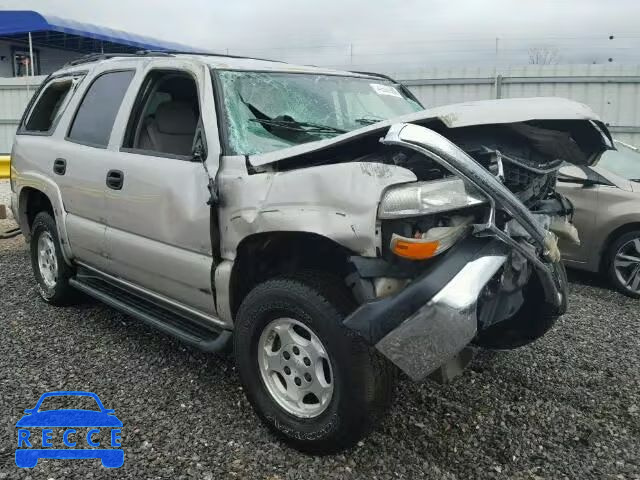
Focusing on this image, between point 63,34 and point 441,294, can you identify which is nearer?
point 441,294

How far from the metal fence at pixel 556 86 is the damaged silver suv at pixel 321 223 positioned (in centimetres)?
777

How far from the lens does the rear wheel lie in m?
5.41

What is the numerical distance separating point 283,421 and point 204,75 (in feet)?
6.26

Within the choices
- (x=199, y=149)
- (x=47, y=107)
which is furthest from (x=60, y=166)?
(x=199, y=149)

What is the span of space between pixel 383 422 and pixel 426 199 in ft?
4.20

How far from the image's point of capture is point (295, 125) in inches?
130

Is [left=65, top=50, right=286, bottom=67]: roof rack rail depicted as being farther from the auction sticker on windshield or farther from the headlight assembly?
the headlight assembly

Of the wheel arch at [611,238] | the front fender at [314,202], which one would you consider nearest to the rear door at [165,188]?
the front fender at [314,202]

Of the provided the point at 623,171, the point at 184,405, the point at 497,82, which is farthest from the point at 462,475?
the point at 497,82

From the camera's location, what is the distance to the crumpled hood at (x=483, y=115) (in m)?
2.37

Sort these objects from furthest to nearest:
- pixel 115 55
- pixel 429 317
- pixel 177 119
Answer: pixel 115 55 → pixel 177 119 → pixel 429 317

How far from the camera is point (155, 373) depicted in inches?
140

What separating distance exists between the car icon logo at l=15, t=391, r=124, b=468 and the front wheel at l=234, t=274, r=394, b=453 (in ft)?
2.28

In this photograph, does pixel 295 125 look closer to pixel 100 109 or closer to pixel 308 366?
pixel 308 366
